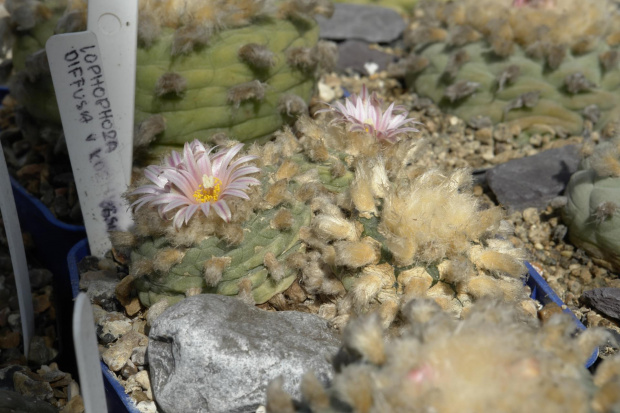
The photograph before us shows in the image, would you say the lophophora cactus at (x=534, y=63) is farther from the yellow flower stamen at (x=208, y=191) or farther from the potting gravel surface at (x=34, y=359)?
the potting gravel surface at (x=34, y=359)

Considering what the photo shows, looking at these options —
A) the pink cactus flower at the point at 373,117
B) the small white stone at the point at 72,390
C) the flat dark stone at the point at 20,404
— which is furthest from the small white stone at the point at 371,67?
the flat dark stone at the point at 20,404

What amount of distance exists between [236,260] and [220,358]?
278 millimetres

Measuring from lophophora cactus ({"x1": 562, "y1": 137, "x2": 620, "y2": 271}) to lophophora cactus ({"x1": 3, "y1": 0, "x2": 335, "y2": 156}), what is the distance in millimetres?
944

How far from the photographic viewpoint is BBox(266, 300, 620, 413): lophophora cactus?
88 cm

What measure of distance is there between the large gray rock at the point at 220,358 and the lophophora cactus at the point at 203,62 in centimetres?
75

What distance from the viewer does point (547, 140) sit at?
2.61 m

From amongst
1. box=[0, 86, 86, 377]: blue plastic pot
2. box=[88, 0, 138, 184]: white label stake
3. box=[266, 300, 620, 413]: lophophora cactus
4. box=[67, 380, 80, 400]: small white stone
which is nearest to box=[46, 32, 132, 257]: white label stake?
box=[88, 0, 138, 184]: white label stake

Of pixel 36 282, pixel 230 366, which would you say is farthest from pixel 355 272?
pixel 36 282

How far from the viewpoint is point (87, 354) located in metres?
1.10

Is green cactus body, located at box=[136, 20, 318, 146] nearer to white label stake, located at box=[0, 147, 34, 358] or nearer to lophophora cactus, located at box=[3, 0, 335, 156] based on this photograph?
lophophora cactus, located at box=[3, 0, 335, 156]

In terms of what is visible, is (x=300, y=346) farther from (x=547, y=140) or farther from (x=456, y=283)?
(x=547, y=140)

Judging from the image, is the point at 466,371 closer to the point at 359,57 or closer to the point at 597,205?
the point at 597,205

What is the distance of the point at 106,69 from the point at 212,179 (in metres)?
0.48

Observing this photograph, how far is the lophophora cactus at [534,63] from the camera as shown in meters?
2.48
